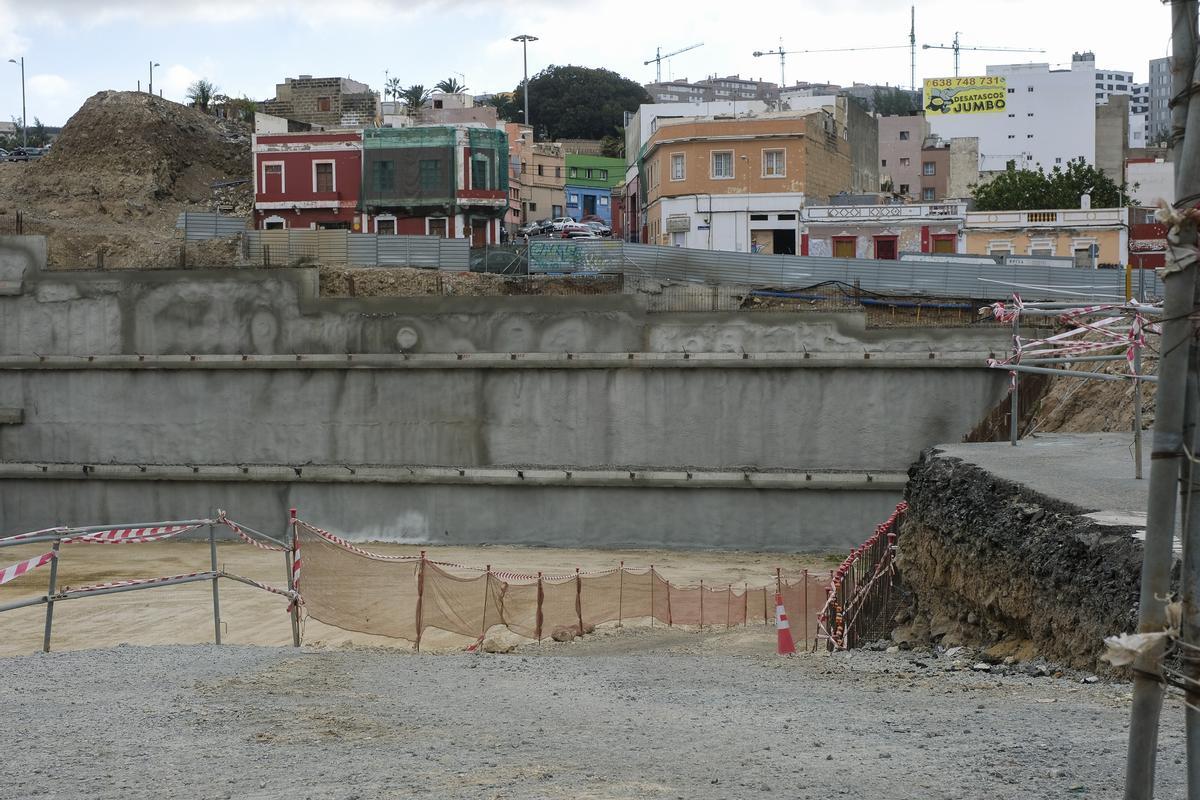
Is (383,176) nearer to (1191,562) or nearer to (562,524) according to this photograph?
(562,524)

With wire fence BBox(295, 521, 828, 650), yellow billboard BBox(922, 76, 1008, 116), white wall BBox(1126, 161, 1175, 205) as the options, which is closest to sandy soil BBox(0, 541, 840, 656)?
wire fence BBox(295, 521, 828, 650)

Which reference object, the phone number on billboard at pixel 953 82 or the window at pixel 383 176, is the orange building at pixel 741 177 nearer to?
the window at pixel 383 176

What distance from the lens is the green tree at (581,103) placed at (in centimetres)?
12000

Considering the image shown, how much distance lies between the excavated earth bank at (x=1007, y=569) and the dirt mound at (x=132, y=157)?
144 ft

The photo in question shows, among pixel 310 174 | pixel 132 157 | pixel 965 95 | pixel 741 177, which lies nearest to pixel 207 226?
pixel 310 174

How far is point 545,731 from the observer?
7.79 meters

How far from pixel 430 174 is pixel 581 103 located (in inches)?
2920

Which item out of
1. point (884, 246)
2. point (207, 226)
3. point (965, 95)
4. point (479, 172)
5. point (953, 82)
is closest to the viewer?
point (207, 226)

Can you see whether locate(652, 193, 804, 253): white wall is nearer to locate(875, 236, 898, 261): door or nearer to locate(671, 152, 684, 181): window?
locate(671, 152, 684, 181): window

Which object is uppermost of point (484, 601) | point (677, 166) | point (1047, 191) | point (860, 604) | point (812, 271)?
point (677, 166)

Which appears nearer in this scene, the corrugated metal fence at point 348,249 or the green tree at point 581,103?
the corrugated metal fence at point 348,249

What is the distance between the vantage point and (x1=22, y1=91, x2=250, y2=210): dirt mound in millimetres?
51406

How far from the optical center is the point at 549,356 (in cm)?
2822

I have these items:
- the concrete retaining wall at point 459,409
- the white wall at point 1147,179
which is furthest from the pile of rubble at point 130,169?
the white wall at point 1147,179
